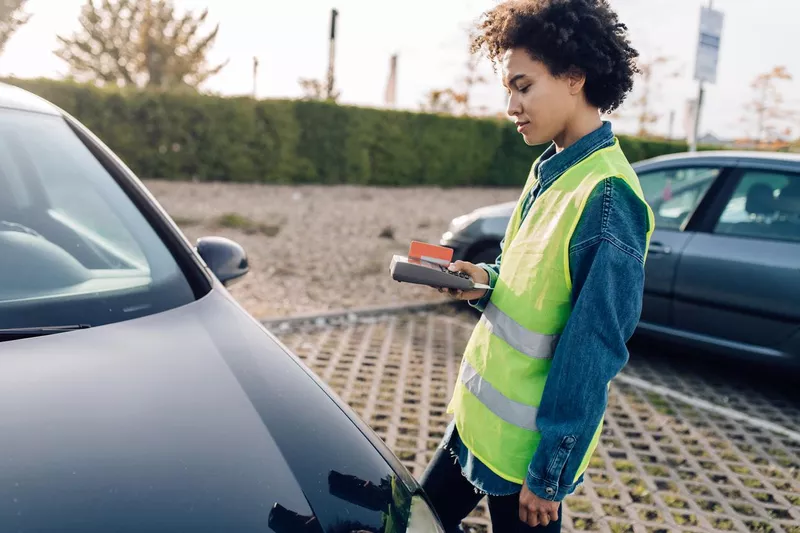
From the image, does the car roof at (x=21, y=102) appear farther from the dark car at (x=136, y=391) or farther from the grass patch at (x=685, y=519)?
the grass patch at (x=685, y=519)

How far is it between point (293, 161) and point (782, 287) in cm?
1362

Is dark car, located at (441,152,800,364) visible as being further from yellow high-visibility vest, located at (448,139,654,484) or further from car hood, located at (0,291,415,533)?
car hood, located at (0,291,415,533)

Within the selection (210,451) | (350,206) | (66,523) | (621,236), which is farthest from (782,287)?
(350,206)

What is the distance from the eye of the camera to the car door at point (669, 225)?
4.43 m

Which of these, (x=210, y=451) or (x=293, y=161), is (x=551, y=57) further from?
(x=293, y=161)

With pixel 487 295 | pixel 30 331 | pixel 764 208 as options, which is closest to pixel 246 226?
pixel 764 208

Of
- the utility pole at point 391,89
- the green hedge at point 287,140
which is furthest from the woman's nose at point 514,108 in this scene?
the utility pole at point 391,89

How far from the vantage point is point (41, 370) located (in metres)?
1.56

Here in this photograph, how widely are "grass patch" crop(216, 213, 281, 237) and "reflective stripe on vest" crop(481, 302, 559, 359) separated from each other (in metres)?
8.28

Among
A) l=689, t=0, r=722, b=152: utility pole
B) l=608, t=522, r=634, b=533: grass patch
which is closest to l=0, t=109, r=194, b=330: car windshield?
l=608, t=522, r=634, b=533: grass patch

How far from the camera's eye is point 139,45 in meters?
25.2

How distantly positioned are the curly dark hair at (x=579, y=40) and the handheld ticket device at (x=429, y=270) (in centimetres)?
46

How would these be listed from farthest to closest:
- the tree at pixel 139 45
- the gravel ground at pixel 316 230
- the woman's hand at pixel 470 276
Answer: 1. the tree at pixel 139 45
2. the gravel ground at pixel 316 230
3. the woman's hand at pixel 470 276

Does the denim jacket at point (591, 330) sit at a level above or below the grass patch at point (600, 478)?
above
